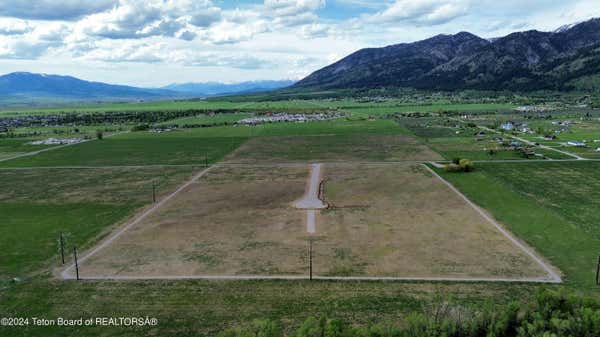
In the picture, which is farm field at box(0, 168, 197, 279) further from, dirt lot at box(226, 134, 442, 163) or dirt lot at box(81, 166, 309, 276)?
dirt lot at box(226, 134, 442, 163)

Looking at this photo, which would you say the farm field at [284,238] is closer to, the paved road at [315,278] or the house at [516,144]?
the paved road at [315,278]

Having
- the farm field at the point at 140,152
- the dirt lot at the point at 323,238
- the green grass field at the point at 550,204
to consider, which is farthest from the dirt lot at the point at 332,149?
the dirt lot at the point at 323,238

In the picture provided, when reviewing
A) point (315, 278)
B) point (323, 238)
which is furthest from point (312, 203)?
point (315, 278)

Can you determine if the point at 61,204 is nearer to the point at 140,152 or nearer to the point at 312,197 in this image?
the point at 312,197

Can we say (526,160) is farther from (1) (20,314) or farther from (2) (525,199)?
(1) (20,314)

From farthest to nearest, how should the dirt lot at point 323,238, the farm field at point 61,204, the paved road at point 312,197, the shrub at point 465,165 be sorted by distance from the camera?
the shrub at point 465,165 → the paved road at point 312,197 → the farm field at point 61,204 → the dirt lot at point 323,238

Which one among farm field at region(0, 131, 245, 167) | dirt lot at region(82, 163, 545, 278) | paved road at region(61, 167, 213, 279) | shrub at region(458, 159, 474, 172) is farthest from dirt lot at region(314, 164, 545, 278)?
farm field at region(0, 131, 245, 167)

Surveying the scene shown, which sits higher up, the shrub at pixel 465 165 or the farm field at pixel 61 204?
the shrub at pixel 465 165
